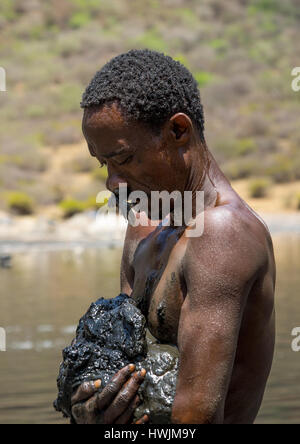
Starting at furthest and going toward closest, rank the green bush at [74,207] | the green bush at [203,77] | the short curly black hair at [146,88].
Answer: the green bush at [203,77] < the green bush at [74,207] < the short curly black hair at [146,88]

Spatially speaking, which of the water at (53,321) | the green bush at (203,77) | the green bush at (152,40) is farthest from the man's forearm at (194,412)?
the green bush at (152,40)

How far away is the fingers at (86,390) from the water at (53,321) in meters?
3.44

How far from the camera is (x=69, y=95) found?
3688 centimetres

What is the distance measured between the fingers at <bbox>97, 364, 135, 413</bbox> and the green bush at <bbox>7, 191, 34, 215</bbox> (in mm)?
21327

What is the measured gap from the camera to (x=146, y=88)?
1815 millimetres

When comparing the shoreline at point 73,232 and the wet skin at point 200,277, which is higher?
the wet skin at point 200,277

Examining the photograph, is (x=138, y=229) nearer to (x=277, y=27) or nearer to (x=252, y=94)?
(x=252, y=94)

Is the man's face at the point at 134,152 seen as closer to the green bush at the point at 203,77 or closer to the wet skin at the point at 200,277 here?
the wet skin at the point at 200,277

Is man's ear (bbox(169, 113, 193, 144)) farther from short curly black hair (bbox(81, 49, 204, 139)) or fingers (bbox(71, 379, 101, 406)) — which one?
fingers (bbox(71, 379, 101, 406))

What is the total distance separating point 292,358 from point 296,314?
177cm

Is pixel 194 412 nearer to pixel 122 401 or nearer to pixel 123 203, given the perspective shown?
pixel 122 401

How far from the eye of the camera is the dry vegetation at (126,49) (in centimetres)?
2786

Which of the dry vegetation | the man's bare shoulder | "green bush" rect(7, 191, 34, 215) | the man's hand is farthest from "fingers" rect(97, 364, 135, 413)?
the dry vegetation

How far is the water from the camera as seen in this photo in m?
5.64
